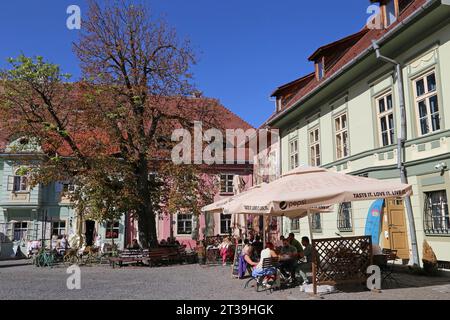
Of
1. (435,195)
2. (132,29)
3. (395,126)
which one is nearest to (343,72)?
(395,126)

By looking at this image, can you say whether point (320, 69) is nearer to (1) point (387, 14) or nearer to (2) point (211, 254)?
(1) point (387, 14)

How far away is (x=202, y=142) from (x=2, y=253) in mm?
17618

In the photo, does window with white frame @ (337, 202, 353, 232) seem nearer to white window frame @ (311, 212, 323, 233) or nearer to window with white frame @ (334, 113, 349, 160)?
white window frame @ (311, 212, 323, 233)

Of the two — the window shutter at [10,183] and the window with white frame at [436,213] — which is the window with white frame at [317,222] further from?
the window shutter at [10,183]

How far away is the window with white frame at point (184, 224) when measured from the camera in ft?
109

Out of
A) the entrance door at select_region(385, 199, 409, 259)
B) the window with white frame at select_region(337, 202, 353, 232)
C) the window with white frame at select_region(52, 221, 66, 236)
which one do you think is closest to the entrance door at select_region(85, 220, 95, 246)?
the window with white frame at select_region(52, 221, 66, 236)

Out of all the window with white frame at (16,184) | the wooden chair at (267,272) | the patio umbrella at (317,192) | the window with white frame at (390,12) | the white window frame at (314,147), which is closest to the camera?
the patio umbrella at (317,192)

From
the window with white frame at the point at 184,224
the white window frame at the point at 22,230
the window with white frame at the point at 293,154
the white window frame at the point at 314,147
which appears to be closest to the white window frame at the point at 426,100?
the white window frame at the point at 314,147

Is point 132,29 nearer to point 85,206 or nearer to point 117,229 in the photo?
point 85,206

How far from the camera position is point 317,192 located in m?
8.50

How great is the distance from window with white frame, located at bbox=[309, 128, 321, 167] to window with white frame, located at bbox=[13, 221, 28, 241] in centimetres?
2226

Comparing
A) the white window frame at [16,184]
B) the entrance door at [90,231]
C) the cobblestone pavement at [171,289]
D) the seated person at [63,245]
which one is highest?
the white window frame at [16,184]

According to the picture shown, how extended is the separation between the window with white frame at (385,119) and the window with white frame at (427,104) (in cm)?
122
